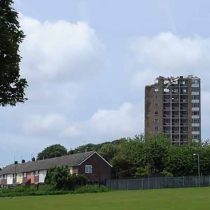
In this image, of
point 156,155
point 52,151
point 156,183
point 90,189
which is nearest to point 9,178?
point 52,151

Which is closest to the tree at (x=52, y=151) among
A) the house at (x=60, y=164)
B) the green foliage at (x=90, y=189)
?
the house at (x=60, y=164)

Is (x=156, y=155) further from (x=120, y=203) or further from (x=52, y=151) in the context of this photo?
(x=120, y=203)

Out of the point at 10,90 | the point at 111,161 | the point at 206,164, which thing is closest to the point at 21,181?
the point at 111,161

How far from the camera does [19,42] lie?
13.9 metres

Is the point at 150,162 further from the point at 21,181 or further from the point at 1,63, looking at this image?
the point at 1,63

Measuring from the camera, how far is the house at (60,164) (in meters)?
117

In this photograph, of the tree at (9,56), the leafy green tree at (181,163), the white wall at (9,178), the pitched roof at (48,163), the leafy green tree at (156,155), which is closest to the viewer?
the tree at (9,56)

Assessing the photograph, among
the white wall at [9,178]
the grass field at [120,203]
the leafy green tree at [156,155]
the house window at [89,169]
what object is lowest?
the white wall at [9,178]

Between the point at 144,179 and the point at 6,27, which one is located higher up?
the point at 6,27

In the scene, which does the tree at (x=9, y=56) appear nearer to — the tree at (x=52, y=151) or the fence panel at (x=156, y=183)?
the fence panel at (x=156, y=183)

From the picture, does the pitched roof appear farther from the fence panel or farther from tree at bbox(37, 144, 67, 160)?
the fence panel

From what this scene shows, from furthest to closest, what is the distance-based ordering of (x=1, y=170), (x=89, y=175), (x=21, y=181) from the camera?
(x=1, y=170) → (x=21, y=181) → (x=89, y=175)

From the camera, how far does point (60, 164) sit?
125 metres

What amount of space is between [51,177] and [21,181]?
5614 cm
